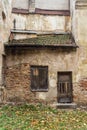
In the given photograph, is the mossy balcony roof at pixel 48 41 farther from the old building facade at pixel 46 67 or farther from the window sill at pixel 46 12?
the window sill at pixel 46 12

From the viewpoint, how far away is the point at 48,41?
56.9 ft

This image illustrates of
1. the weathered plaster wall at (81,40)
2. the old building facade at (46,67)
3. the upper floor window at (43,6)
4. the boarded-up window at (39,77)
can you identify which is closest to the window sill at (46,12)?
the upper floor window at (43,6)

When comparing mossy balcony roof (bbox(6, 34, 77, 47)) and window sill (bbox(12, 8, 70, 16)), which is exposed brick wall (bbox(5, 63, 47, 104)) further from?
window sill (bbox(12, 8, 70, 16))

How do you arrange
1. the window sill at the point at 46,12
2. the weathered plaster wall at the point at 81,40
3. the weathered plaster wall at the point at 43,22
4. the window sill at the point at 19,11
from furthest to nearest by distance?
the window sill at the point at 46,12 < the window sill at the point at 19,11 < the weathered plaster wall at the point at 43,22 < the weathered plaster wall at the point at 81,40

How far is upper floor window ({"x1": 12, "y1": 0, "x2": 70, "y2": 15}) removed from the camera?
68.4 feet

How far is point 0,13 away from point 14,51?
2768 mm

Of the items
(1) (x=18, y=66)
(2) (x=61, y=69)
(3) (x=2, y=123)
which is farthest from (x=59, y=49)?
(3) (x=2, y=123)

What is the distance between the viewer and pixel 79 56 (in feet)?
55.7

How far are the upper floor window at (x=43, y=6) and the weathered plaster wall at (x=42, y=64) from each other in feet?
15.6

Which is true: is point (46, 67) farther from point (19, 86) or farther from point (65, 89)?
point (19, 86)

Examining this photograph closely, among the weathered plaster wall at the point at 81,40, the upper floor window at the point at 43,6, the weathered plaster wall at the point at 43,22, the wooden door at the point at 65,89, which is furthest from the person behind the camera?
the upper floor window at the point at 43,6

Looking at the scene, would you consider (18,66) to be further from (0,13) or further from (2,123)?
(2,123)

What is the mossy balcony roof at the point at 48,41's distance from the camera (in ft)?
54.6

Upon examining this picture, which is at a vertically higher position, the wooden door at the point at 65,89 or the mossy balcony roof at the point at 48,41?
the mossy balcony roof at the point at 48,41
